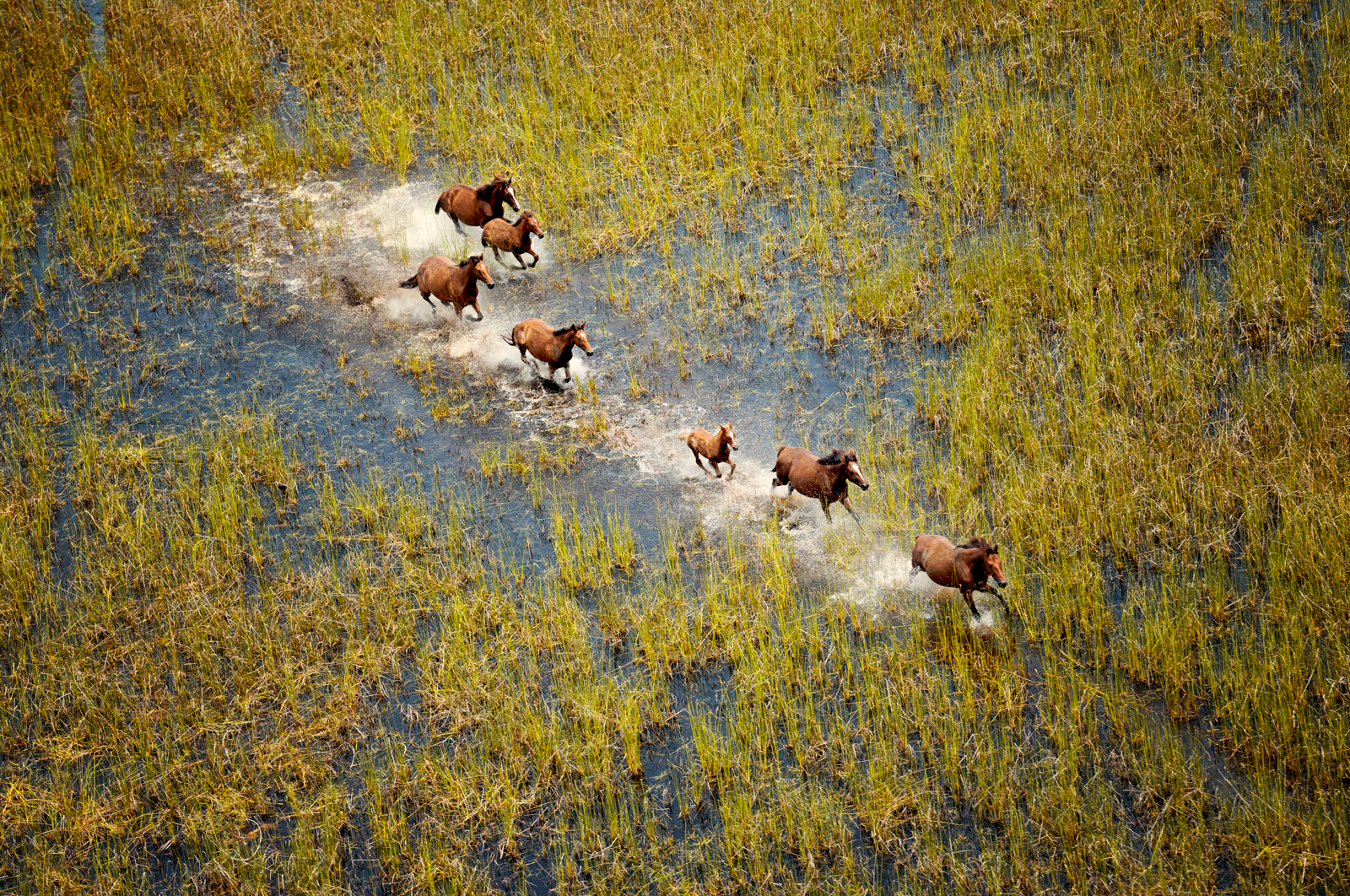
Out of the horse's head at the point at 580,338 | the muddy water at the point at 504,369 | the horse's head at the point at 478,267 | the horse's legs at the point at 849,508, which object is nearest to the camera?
the horse's legs at the point at 849,508

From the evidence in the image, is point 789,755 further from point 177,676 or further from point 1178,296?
point 1178,296

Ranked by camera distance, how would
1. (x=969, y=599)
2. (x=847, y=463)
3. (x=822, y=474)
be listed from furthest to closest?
(x=822, y=474), (x=847, y=463), (x=969, y=599)

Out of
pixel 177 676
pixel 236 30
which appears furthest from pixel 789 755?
pixel 236 30

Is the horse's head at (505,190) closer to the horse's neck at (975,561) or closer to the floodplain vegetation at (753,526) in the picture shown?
the floodplain vegetation at (753,526)

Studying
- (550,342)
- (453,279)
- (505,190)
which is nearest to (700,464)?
(550,342)

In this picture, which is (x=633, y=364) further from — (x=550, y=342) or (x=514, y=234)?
(x=514, y=234)

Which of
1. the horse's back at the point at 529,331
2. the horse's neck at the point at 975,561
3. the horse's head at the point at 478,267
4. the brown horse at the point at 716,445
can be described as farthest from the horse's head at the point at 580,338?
the horse's neck at the point at 975,561

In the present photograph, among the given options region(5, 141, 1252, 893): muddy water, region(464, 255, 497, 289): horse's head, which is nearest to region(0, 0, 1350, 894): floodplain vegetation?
region(5, 141, 1252, 893): muddy water
